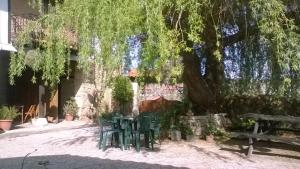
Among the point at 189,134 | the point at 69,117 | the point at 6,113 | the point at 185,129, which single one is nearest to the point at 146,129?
the point at 189,134

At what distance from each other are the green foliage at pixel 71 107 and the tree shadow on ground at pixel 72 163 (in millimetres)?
10913

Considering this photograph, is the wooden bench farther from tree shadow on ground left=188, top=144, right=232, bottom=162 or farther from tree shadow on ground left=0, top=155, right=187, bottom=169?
tree shadow on ground left=0, top=155, right=187, bottom=169

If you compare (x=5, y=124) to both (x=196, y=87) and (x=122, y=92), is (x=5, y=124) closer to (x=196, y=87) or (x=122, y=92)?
(x=196, y=87)

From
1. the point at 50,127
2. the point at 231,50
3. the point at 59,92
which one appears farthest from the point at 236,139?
the point at 59,92

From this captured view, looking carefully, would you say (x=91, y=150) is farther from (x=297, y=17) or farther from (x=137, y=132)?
(x=297, y=17)

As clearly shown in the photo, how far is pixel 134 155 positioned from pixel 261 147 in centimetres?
362

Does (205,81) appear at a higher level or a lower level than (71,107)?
higher

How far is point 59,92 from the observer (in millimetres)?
22609

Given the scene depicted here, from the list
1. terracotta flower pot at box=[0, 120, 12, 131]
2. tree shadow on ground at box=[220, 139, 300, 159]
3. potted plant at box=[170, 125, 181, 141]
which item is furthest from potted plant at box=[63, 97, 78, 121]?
tree shadow on ground at box=[220, 139, 300, 159]

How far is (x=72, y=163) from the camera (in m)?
9.58

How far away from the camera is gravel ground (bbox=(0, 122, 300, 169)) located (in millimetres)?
9375

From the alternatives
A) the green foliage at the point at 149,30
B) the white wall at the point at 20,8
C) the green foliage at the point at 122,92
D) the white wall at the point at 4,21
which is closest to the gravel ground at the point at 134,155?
the green foliage at the point at 149,30

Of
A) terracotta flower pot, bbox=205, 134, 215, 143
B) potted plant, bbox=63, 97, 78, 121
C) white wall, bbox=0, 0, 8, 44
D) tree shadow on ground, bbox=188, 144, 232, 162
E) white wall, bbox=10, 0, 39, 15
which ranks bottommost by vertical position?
tree shadow on ground, bbox=188, 144, 232, 162

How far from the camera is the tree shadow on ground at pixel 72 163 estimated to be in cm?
905
